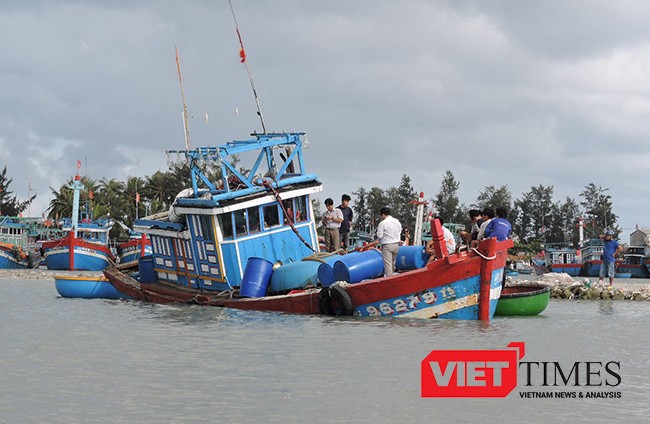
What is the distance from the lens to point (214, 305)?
70.8ft

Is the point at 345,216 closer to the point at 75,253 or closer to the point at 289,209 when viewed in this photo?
the point at 289,209

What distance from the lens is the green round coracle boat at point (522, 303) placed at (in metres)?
20.1

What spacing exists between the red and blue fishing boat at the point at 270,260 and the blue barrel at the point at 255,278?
0.02m

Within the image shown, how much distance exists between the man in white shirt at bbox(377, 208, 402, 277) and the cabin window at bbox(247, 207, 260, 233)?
4.19 metres

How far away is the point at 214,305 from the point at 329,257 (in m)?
3.39

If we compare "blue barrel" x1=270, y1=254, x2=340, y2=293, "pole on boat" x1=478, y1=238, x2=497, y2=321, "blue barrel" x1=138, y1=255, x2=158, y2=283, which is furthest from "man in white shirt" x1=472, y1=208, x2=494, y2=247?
"blue barrel" x1=138, y1=255, x2=158, y2=283

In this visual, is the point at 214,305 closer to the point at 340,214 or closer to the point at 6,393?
the point at 340,214

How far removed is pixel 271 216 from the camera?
74.5 ft

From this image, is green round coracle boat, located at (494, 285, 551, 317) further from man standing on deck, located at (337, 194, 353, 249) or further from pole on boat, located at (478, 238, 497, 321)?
man standing on deck, located at (337, 194, 353, 249)

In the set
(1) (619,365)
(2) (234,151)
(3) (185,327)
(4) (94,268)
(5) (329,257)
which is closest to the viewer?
(1) (619,365)

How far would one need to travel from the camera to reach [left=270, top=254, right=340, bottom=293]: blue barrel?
2055 cm

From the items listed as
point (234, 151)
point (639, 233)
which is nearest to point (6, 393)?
point (234, 151)

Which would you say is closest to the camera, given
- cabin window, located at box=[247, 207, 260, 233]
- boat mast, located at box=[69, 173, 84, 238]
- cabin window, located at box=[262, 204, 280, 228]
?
cabin window, located at box=[247, 207, 260, 233]

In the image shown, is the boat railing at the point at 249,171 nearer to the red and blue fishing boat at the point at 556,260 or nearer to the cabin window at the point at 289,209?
the cabin window at the point at 289,209
